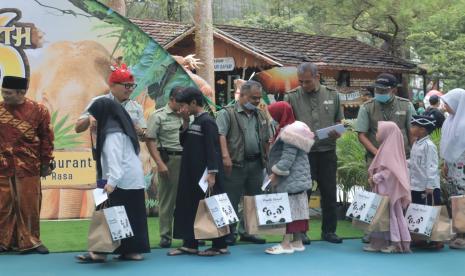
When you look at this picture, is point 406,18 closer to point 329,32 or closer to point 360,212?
point 329,32

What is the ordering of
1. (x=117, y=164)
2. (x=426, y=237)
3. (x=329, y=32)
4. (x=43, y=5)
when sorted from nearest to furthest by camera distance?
(x=117, y=164)
(x=426, y=237)
(x=43, y=5)
(x=329, y=32)

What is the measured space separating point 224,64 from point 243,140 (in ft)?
32.1

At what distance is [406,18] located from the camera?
854 inches

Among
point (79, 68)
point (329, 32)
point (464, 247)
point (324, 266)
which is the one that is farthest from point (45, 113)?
point (329, 32)

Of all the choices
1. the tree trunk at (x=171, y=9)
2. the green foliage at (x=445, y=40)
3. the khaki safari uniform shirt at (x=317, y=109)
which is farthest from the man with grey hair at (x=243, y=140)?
the tree trunk at (x=171, y=9)

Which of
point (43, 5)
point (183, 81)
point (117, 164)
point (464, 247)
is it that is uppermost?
point (43, 5)

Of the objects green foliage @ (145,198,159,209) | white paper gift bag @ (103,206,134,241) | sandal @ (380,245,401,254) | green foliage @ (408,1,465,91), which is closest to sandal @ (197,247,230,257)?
white paper gift bag @ (103,206,134,241)

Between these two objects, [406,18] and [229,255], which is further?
[406,18]

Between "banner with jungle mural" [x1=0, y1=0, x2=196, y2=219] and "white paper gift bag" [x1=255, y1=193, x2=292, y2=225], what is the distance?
289cm

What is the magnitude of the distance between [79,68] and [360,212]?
14.0 feet

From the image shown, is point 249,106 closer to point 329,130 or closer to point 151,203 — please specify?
point 329,130

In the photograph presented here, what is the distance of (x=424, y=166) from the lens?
307 inches

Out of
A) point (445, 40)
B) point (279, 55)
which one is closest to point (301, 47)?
point (279, 55)

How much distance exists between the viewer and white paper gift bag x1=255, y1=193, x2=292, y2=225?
7.38 m
